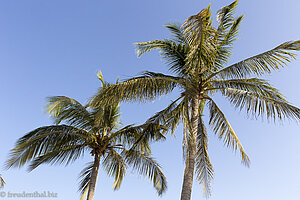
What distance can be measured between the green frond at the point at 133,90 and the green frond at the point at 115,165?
11.2 ft

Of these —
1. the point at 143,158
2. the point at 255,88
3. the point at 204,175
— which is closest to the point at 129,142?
the point at 143,158

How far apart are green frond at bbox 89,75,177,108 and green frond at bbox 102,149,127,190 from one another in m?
3.41

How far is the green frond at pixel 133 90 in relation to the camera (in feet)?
25.9

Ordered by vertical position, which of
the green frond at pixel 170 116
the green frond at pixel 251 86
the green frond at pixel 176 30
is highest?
the green frond at pixel 176 30

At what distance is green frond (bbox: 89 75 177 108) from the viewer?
7.89 m

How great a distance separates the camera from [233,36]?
8867 millimetres

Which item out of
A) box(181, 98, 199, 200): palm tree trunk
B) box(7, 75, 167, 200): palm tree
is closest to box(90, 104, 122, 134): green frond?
box(7, 75, 167, 200): palm tree

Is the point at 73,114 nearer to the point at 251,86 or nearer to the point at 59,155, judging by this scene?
the point at 59,155

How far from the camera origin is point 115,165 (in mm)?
11109

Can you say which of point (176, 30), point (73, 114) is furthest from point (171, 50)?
point (73, 114)

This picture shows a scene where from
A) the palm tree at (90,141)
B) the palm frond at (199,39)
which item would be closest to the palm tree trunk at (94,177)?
the palm tree at (90,141)

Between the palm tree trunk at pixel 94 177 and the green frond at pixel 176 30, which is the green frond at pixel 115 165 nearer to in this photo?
the palm tree trunk at pixel 94 177

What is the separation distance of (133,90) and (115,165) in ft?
14.6

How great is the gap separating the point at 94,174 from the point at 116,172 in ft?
3.49
